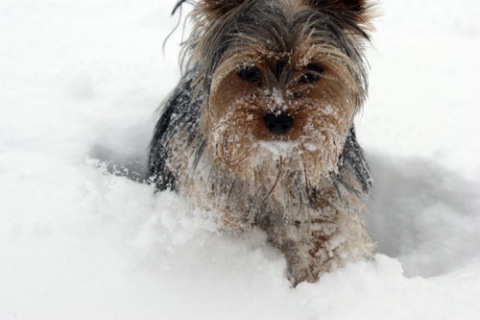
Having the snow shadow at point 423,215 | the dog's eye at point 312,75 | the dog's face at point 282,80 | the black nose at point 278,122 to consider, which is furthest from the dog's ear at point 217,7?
the snow shadow at point 423,215

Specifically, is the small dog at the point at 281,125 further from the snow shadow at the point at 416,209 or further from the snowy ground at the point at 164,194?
the snow shadow at the point at 416,209

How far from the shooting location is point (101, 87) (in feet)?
14.5

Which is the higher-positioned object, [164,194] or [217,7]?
[217,7]

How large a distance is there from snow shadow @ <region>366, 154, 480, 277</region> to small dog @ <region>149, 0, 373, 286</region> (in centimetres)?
63

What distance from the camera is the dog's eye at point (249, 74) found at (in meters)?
2.29

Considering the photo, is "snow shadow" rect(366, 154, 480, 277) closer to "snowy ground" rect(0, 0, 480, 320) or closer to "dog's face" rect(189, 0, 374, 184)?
"snowy ground" rect(0, 0, 480, 320)

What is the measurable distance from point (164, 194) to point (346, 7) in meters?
1.67

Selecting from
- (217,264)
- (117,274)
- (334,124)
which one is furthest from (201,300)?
(334,124)

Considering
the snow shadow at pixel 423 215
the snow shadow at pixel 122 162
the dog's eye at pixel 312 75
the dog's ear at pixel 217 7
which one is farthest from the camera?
the snow shadow at pixel 122 162

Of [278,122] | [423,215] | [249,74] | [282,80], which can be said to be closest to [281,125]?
[278,122]

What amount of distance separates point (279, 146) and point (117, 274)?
1.09 meters

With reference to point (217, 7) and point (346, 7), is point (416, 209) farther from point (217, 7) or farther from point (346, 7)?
point (217, 7)

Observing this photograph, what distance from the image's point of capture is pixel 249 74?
232 cm

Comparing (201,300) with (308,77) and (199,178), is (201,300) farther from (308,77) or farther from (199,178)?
(308,77)
